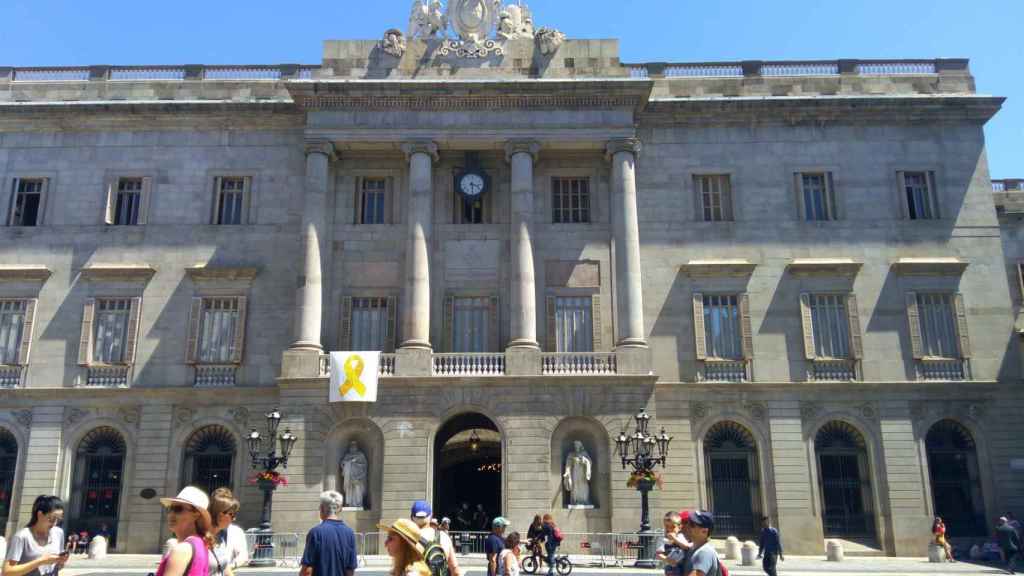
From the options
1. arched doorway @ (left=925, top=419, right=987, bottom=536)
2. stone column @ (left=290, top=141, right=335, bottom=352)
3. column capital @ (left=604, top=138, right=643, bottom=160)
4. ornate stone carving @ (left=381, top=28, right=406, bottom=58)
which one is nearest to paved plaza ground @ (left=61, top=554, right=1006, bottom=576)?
arched doorway @ (left=925, top=419, right=987, bottom=536)

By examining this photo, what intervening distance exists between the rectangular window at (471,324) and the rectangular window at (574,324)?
2735 millimetres

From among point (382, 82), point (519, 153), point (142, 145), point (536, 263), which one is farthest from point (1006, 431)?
point (142, 145)

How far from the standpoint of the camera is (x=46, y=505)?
880 cm

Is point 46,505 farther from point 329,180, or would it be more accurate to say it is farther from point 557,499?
point 329,180

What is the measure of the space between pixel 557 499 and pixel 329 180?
15.4 m

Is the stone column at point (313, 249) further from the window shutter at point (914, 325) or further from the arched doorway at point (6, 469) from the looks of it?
the window shutter at point (914, 325)

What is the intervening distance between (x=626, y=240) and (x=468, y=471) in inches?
540

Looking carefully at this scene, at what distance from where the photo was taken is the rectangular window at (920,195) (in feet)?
108

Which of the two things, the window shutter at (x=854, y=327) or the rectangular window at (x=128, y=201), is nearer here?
the window shutter at (x=854, y=327)

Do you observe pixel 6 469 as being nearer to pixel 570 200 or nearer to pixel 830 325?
pixel 570 200

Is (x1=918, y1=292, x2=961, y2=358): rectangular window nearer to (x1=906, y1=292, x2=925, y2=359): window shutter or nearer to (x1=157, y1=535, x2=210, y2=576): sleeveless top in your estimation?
(x1=906, y1=292, x2=925, y2=359): window shutter

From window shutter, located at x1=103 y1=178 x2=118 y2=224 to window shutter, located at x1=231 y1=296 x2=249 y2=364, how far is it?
260 inches

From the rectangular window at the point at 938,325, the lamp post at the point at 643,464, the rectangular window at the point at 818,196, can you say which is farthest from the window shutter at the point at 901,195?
the lamp post at the point at 643,464

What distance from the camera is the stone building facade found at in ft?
97.1
